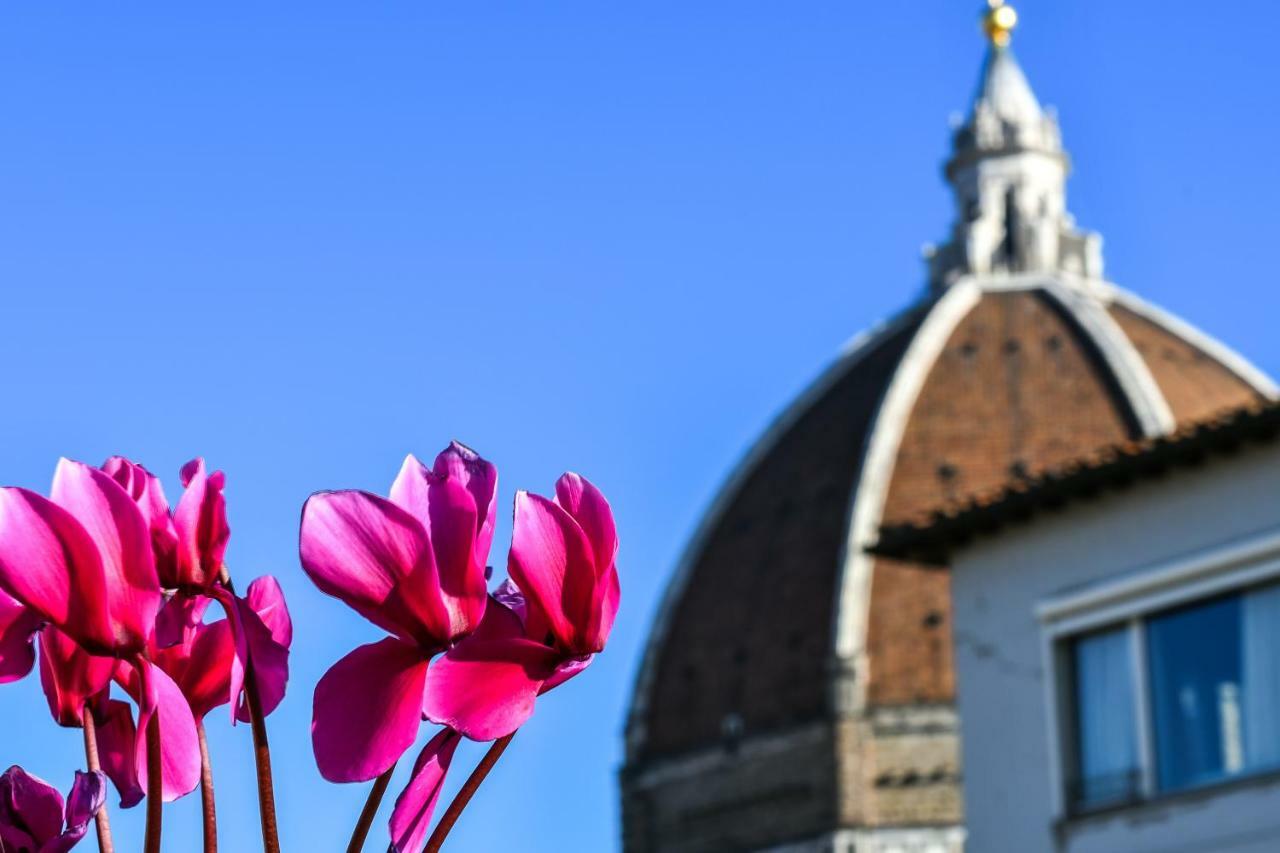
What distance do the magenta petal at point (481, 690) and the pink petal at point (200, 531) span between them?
11 centimetres

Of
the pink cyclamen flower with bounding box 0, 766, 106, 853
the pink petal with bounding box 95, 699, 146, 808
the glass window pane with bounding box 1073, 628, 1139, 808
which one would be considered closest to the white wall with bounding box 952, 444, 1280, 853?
the glass window pane with bounding box 1073, 628, 1139, 808

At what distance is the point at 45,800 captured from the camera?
3.22 ft

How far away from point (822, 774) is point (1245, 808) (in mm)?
29941

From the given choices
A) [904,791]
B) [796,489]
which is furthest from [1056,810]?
[796,489]

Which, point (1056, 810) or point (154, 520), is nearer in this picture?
point (154, 520)

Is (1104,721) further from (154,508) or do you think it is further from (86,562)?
(86,562)

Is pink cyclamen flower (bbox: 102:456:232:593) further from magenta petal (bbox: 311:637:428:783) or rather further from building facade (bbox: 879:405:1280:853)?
building facade (bbox: 879:405:1280:853)

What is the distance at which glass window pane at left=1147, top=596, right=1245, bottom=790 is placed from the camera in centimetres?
811

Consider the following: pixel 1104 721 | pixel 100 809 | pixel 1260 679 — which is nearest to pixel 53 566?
pixel 100 809

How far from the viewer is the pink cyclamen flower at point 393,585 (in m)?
0.89

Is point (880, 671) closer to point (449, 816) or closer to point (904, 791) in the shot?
point (904, 791)

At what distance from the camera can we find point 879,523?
37531 millimetres

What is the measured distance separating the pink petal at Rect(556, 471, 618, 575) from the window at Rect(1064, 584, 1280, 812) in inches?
287

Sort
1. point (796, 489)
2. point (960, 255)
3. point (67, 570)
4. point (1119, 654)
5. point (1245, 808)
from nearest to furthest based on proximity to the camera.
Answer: point (67, 570) → point (1245, 808) → point (1119, 654) → point (796, 489) → point (960, 255)
